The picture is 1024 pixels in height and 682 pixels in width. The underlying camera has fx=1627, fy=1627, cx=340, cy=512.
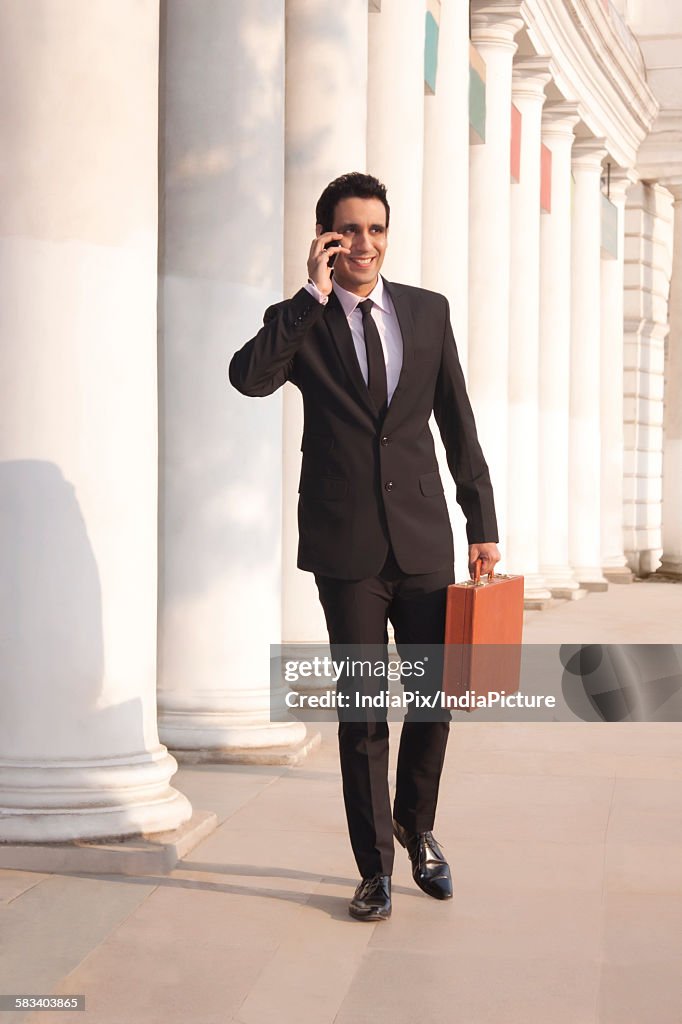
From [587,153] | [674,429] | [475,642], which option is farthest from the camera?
[674,429]

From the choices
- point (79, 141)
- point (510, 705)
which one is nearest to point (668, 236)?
point (510, 705)

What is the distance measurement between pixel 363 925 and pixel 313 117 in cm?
869

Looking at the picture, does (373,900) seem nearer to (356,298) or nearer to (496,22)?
(356,298)

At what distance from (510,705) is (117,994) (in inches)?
369

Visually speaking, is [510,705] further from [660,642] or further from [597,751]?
[660,642]

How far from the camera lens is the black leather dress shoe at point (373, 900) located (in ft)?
23.7

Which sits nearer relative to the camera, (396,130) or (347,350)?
(347,350)

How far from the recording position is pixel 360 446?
7371 millimetres

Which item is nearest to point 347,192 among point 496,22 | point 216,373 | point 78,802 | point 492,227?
point 78,802

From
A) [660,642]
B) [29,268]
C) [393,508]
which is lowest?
[660,642]

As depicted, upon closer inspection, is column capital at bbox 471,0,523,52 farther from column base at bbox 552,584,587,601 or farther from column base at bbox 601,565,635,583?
column base at bbox 601,565,635,583

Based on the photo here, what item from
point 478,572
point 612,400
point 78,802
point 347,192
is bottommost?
point 78,802

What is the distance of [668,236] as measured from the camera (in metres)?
41.2

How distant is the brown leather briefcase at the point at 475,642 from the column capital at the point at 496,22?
19.5 metres
